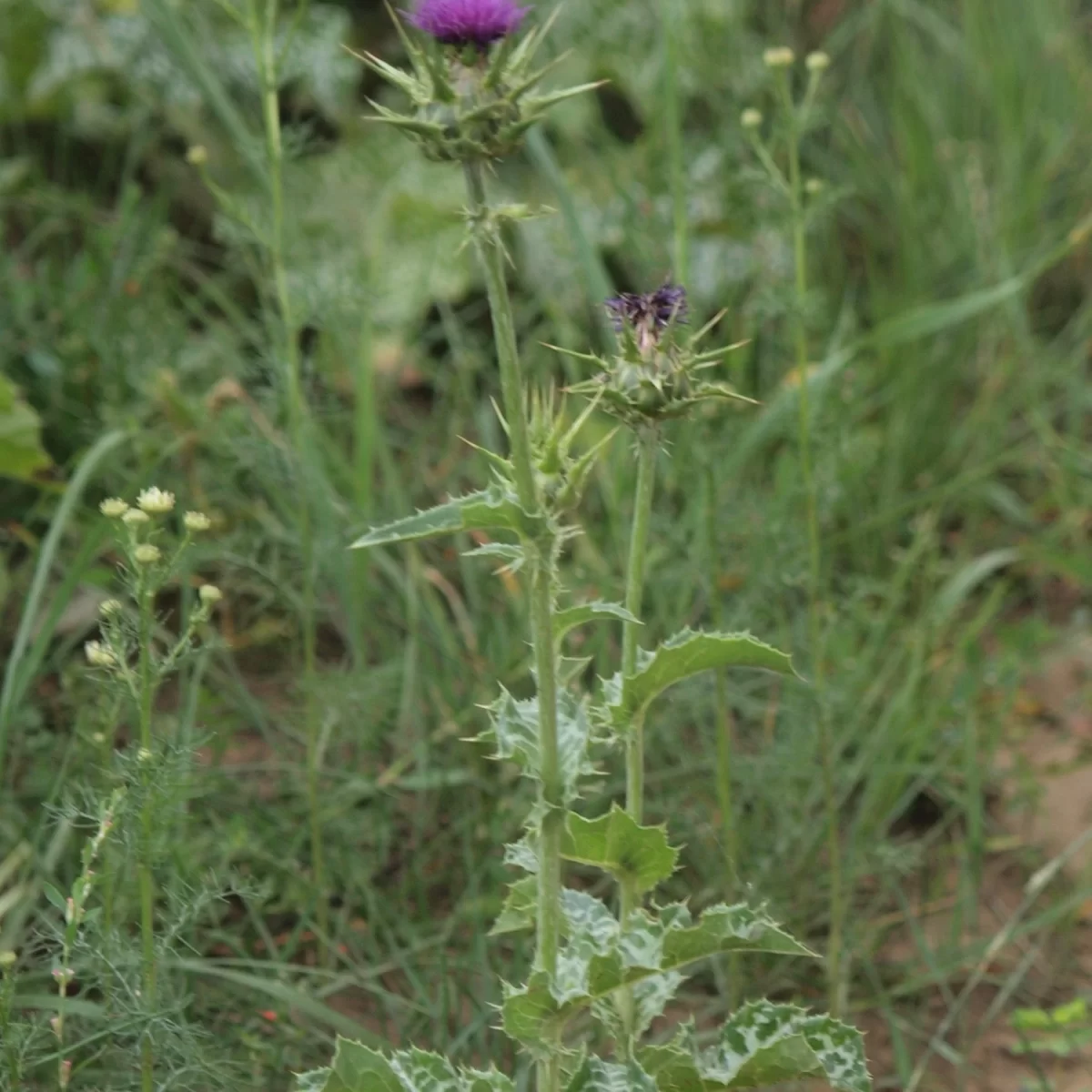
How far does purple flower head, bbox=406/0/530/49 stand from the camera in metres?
1.28

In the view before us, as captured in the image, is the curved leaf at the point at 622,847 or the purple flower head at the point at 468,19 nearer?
the purple flower head at the point at 468,19

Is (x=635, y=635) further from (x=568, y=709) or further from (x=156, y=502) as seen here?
(x=156, y=502)

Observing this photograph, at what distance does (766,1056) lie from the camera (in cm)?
153

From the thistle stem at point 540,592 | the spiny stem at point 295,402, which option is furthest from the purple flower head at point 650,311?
the spiny stem at point 295,402

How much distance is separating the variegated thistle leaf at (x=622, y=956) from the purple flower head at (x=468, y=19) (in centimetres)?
83

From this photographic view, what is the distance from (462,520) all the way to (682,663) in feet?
1.07

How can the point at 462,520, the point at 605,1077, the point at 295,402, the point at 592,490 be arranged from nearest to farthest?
the point at 462,520 < the point at 605,1077 < the point at 295,402 < the point at 592,490

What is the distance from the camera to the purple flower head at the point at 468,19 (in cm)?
128

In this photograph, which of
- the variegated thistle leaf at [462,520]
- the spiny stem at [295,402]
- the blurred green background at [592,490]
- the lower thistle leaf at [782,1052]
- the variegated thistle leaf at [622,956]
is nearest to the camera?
the variegated thistle leaf at [462,520]

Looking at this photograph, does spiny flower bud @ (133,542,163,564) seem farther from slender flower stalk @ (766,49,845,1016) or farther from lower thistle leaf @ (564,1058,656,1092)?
slender flower stalk @ (766,49,845,1016)

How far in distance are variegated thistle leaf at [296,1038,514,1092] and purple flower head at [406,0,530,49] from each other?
0.94 m

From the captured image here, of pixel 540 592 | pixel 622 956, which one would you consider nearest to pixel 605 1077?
pixel 622 956

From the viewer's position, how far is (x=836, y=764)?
2.49m

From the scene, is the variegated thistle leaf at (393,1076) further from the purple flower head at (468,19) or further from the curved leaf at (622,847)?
the purple flower head at (468,19)
